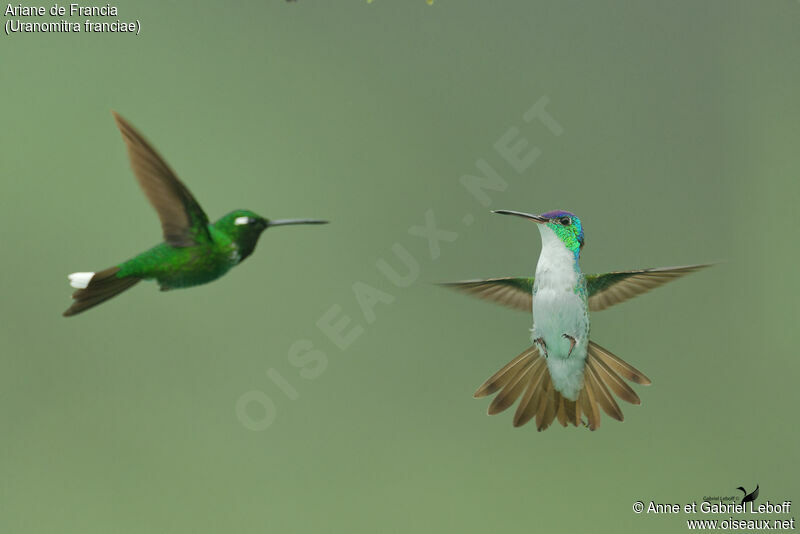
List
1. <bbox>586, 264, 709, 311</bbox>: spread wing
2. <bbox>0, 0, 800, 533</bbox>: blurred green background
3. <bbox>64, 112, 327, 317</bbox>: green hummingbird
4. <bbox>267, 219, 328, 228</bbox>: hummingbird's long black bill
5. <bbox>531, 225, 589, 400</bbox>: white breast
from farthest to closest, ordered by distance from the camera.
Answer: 1. <bbox>0, 0, 800, 533</bbox>: blurred green background
2. <bbox>586, 264, 709, 311</bbox>: spread wing
3. <bbox>531, 225, 589, 400</bbox>: white breast
4. <bbox>64, 112, 327, 317</bbox>: green hummingbird
5. <bbox>267, 219, 328, 228</bbox>: hummingbird's long black bill

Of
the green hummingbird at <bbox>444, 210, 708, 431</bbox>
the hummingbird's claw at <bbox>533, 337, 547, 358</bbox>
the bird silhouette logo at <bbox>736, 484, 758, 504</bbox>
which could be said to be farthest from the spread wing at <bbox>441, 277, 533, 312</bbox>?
the bird silhouette logo at <bbox>736, 484, 758, 504</bbox>

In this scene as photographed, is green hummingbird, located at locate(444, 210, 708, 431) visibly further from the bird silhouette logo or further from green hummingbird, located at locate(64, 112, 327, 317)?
the bird silhouette logo

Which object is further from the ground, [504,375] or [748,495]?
[504,375]

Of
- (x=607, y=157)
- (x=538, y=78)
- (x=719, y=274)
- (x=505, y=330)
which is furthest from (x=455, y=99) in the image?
(x=719, y=274)

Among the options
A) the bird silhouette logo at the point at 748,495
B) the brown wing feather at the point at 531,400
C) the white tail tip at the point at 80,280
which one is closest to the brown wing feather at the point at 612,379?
the brown wing feather at the point at 531,400

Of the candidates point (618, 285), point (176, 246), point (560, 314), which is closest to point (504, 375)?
point (560, 314)

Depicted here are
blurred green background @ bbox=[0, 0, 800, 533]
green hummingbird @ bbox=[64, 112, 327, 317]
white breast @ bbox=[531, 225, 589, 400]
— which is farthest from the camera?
blurred green background @ bbox=[0, 0, 800, 533]

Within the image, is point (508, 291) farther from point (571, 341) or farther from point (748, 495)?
point (748, 495)
